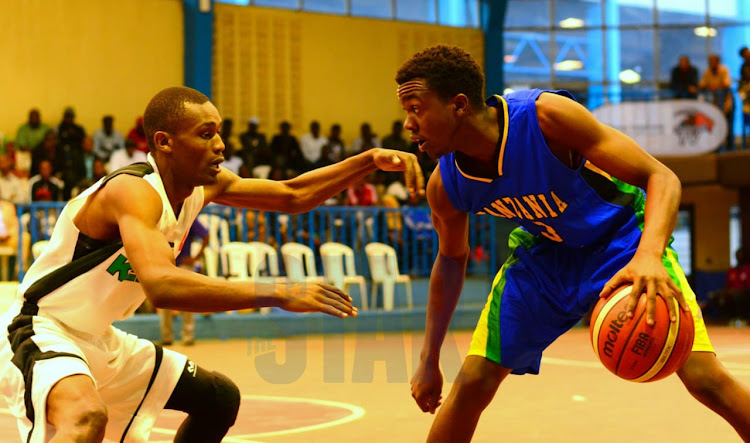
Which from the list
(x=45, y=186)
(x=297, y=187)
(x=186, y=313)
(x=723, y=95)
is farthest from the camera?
(x=723, y=95)

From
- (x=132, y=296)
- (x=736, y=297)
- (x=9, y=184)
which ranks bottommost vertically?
(x=736, y=297)

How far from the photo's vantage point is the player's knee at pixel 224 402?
151 inches

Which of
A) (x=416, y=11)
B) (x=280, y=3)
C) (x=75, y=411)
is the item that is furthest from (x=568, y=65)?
(x=75, y=411)

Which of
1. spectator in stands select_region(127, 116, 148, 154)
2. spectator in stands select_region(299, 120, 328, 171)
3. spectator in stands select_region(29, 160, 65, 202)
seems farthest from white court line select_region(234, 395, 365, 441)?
spectator in stands select_region(299, 120, 328, 171)

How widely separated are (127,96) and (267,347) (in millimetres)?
7706

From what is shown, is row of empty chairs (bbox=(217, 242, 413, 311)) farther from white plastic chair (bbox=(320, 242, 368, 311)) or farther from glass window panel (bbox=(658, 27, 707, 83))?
glass window panel (bbox=(658, 27, 707, 83))

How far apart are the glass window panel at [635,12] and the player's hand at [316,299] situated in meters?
20.6

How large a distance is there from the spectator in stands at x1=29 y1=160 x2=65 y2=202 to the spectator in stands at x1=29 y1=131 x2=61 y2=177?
643mm

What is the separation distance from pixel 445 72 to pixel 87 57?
48.4 ft

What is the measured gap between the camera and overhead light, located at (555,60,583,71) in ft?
72.4

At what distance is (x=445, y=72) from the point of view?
3.45m

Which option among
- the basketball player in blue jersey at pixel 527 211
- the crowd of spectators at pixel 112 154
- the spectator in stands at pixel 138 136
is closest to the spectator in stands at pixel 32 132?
the crowd of spectators at pixel 112 154

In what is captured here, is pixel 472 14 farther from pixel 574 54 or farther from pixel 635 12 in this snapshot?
pixel 635 12

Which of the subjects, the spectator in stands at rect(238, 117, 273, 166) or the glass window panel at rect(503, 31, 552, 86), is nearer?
the spectator in stands at rect(238, 117, 273, 166)
